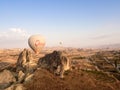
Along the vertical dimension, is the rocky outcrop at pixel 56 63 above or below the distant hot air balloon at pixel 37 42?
below

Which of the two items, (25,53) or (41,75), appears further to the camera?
(25,53)

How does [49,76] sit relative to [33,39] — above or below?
below

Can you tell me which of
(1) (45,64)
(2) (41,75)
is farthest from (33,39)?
(2) (41,75)

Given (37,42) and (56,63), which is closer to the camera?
(56,63)

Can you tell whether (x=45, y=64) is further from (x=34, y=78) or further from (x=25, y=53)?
(x=34, y=78)

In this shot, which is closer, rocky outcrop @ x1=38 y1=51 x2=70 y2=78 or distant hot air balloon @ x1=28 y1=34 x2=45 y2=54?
rocky outcrop @ x1=38 y1=51 x2=70 y2=78

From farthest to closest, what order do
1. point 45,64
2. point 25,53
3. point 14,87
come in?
1. point 25,53
2. point 45,64
3. point 14,87

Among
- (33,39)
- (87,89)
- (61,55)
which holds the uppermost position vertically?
(33,39)

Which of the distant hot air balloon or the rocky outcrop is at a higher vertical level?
the distant hot air balloon

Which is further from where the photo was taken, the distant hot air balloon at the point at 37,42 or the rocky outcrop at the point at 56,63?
the distant hot air balloon at the point at 37,42

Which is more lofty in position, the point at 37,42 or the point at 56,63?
the point at 37,42

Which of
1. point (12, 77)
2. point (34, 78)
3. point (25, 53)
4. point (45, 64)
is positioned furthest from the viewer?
point (25, 53)
